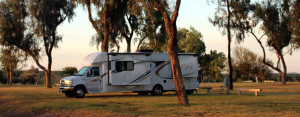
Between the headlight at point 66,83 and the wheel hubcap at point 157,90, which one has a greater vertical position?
the headlight at point 66,83

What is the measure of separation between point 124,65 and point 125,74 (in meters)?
0.65

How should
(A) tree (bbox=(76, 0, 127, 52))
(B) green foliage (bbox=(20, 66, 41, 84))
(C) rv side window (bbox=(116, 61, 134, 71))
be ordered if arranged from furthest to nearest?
(B) green foliage (bbox=(20, 66, 41, 84)) < (A) tree (bbox=(76, 0, 127, 52)) < (C) rv side window (bbox=(116, 61, 134, 71))

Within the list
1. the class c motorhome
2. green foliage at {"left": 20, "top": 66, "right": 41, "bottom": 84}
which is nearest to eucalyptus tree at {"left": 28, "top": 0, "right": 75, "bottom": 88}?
the class c motorhome

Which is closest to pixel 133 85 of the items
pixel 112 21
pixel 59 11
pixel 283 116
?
pixel 112 21

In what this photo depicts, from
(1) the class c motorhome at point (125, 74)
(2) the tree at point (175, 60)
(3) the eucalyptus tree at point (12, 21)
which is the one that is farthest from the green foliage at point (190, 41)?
(2) the tree at point (175, 60)

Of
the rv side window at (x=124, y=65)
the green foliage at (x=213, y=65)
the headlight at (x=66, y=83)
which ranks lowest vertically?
the headlight at (x=66, y=83)

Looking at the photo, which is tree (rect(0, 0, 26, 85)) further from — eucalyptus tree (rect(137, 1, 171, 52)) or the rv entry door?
the rv entry door

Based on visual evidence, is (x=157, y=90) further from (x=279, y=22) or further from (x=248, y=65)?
(x=248, y=65)

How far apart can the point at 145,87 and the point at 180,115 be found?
12.5 metres

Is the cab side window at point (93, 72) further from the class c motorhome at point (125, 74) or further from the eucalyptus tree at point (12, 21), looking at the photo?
the eucalyptus tree at point (12, 21)

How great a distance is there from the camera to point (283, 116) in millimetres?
12227

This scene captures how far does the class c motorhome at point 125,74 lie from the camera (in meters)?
23.2

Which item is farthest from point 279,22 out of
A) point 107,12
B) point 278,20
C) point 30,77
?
point 30,77

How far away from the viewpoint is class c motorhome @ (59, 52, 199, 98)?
76.2 feet
